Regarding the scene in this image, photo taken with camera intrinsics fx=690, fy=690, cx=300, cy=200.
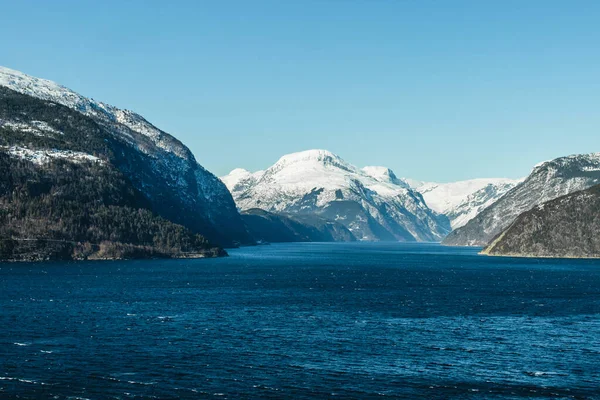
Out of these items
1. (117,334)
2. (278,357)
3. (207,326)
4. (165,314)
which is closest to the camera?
(278,357)

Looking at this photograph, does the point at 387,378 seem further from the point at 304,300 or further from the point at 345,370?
the point at 304,300

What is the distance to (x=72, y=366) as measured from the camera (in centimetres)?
9825

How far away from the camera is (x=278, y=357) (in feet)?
352

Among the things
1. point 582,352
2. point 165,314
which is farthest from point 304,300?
point 582,352

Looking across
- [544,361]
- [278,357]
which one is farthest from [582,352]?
[278,357]

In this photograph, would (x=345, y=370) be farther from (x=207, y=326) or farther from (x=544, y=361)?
(x=207, y=326)

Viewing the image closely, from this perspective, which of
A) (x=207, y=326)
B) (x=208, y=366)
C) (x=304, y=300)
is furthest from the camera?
(x=304, y=300)

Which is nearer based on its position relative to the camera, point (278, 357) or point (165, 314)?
point (278, 357)

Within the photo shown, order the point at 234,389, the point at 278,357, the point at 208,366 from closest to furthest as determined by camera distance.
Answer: the point at 234,389, the point at 208,366, the point at 278,357

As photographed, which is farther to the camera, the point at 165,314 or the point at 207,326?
the point at 165,314

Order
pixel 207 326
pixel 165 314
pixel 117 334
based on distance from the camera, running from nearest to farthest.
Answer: pixel 117 334
pixel 207 326
pixel 165 314

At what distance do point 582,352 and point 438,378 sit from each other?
32305 millimetres

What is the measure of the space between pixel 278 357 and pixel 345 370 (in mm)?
12948

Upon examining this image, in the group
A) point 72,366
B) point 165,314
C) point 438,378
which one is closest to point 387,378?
point 438,378
